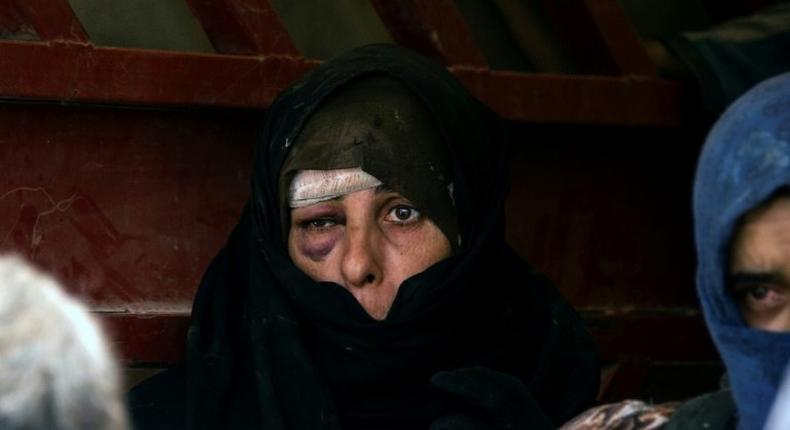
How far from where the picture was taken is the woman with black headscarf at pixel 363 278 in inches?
159

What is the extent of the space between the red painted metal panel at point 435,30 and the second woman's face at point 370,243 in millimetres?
655

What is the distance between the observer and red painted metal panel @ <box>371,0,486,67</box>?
182 inches

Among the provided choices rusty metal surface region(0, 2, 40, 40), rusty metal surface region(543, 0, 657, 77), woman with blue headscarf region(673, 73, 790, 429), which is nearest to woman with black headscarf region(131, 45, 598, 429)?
rusty metal surface region(0, 2, 40, 40)

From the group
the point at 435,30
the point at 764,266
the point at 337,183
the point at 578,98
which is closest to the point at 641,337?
the point at 578,98

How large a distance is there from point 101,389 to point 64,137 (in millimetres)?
2153

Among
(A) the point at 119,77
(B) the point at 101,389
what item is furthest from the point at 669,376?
(B) the point at 101,389

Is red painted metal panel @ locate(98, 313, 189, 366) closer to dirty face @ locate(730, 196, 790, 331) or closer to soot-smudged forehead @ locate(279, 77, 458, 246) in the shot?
soot-smudged forehead @ locate(279, 77, 458, 246)

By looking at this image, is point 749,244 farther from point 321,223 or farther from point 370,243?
point 321,223

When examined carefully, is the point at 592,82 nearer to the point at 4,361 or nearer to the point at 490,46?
the point at 490,46

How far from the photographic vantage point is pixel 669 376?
16.9 feet

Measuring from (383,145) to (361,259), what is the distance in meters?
0.24

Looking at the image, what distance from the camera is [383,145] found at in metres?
4.08

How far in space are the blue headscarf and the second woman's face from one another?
3.24ft

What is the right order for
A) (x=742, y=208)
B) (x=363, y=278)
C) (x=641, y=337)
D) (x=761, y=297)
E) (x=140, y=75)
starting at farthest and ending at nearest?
1. (x=641, y=337)
2. (x=140, y=75)
3. (x=363, y=278)
4. (x=761, y=297)
5. (x=742, y=208)
